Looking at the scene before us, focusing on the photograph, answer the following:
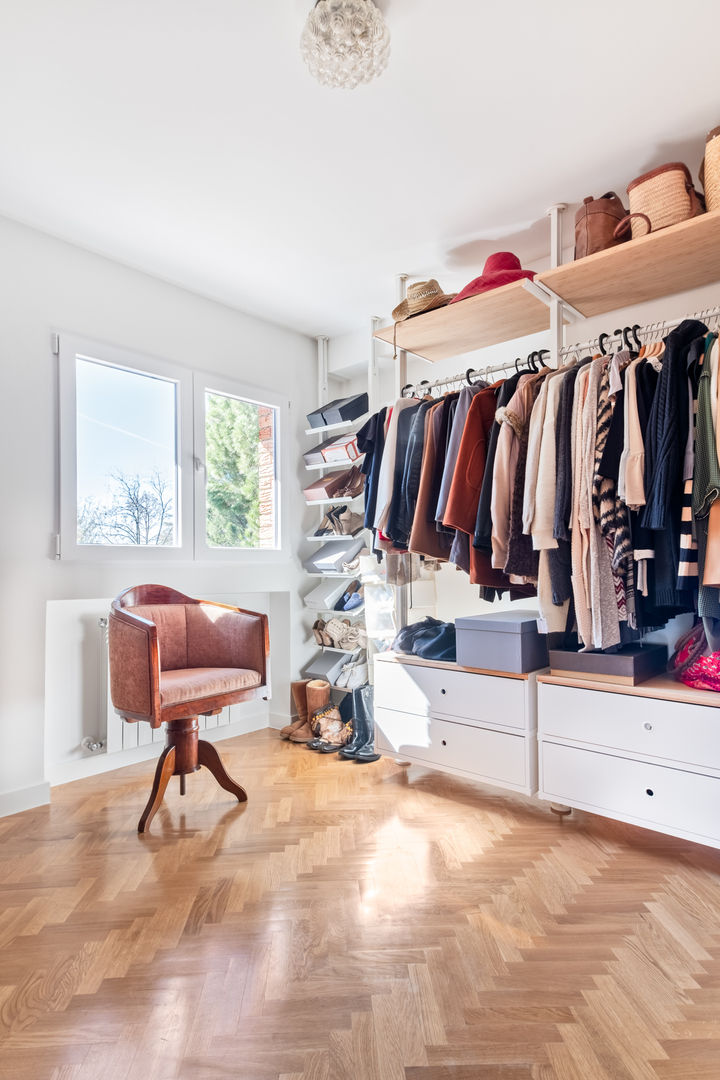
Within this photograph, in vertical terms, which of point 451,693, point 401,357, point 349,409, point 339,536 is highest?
point 401,357

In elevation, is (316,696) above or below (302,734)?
above

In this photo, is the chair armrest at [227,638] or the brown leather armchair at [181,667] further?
the chair armrest at [227,638]

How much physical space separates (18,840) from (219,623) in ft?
3.58

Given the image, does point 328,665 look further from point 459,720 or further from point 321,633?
point 459,720

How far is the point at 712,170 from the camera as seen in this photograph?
194cm

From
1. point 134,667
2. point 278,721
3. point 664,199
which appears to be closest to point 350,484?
point 278,721

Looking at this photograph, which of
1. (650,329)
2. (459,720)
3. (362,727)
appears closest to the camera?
(650,329)

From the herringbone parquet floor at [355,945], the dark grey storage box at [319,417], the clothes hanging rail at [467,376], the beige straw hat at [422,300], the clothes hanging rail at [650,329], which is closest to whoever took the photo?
the herringbone parquet floor at [355,945]

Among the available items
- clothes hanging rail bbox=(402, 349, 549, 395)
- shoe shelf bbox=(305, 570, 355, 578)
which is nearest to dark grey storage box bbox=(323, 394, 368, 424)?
clothes hanging rail bbox=(402, 349, 549, 395)

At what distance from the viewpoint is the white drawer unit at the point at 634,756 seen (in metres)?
1.87

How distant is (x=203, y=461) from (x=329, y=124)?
5.79ft

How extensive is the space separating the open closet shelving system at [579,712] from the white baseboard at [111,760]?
1080 mm

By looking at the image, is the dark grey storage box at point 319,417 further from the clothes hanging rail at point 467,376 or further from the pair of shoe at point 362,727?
the pair of shoe at point 362,727

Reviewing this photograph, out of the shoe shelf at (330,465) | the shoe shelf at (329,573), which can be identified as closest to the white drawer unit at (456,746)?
the shoe shelf at (329,573)
